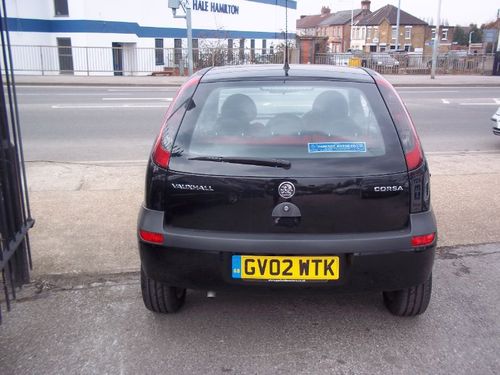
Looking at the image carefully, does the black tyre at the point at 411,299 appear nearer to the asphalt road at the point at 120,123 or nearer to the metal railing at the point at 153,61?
the asphalt road at the point at 120,123

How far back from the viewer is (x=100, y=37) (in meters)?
29.5

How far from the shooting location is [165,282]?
2.89m

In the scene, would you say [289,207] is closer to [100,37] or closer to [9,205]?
[9,205]

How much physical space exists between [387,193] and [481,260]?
1926mm

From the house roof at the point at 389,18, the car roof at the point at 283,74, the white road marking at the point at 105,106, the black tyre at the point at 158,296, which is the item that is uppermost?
the house roof at the point at 389,18

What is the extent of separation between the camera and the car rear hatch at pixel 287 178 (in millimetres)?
2705

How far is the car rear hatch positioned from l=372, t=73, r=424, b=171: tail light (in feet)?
0.14

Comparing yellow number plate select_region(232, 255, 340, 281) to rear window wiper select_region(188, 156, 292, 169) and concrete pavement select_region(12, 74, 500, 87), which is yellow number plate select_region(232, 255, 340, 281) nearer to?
rear window wiper select_region(188, 156, 292, 169)

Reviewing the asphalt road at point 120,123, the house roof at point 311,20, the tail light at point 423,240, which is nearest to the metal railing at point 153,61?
the asphalt road at point 120,123

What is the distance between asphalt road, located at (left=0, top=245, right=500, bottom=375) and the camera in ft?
9.09

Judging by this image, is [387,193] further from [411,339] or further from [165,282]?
[165,282]

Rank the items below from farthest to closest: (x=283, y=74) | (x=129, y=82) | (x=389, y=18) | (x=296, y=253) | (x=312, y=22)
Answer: (x=312, y=22), (x=389, y=18), (x=129, y=82), (x=283, y=74), (x=296, y=253)

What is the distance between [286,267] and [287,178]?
47cm

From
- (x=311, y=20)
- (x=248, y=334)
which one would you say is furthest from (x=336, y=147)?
(x=311, y=20)
